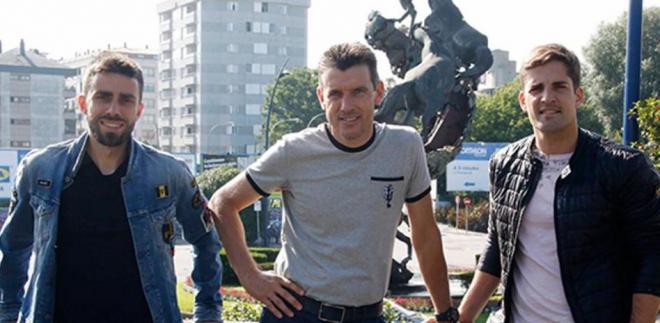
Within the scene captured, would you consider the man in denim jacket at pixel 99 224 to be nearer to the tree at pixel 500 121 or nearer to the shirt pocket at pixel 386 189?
the shirt pocket at pixel 386 189

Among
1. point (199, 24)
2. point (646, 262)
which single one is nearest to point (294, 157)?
point (646, 262)

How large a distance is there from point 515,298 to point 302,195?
109 centimetres

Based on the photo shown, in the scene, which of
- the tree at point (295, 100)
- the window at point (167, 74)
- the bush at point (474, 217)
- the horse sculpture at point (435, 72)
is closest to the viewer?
the horse sculpture at point (435, 72)

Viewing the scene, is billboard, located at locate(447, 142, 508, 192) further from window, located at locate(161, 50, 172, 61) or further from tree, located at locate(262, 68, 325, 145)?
window, located at locate(161, 50, 172, 61)

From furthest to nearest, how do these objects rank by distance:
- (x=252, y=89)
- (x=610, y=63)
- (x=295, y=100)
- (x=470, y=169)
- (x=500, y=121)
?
(x=252, y=89)
(x=295, y=100)
(x=500, y=121)
(x=610, y=63)
(x=470, y=169)

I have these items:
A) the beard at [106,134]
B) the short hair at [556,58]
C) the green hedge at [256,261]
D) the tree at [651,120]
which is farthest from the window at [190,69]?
the short hair at [556,58]

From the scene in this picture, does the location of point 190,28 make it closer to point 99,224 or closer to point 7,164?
point 7,164

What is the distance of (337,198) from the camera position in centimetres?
375

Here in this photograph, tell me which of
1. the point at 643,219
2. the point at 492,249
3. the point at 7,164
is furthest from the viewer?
the point at 7,164

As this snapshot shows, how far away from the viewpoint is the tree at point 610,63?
41031mm

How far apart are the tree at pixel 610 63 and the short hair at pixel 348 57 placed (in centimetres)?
3972

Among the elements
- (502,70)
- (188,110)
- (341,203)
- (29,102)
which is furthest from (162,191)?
(502,70)

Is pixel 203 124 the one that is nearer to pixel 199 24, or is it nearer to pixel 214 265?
pixel 199 24

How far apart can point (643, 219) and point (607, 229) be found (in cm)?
15
